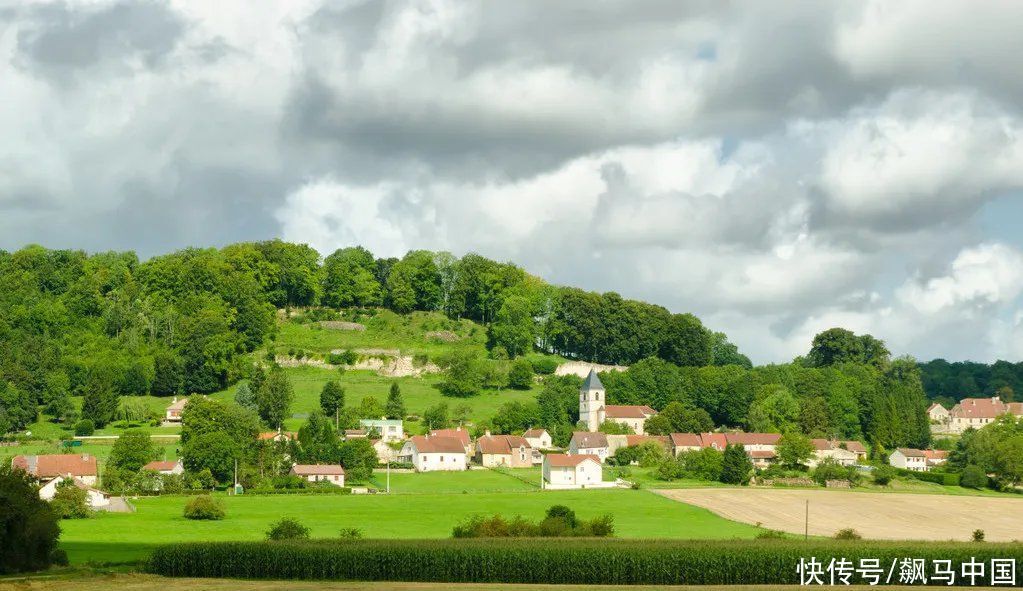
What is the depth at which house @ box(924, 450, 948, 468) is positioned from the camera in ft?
359

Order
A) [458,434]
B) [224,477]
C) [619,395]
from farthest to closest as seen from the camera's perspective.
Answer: [619,395]
[458,434]
[224,477]

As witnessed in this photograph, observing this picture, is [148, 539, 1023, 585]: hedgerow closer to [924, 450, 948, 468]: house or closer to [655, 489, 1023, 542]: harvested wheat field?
[655, 489, 1023, 542]: harvested wheat field

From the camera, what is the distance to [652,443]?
9981 cm

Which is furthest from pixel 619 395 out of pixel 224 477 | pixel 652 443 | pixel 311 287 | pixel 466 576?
pixel 466 576

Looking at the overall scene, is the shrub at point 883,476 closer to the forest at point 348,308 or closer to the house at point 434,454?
the forest at point 348,308

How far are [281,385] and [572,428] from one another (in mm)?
27366

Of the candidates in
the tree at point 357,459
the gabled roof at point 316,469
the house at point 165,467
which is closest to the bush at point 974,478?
the tree at point 357,459

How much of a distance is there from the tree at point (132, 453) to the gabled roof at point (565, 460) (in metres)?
28.5

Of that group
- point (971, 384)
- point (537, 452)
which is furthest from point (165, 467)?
point (971, 384)

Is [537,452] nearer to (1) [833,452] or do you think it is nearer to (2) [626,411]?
(2) [626,411]

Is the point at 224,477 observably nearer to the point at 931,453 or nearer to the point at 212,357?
the point at 212,357

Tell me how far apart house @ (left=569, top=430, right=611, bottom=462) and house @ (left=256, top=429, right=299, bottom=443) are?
24.1 meters

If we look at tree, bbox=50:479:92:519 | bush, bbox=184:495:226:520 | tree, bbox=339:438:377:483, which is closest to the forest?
tree, bbox=339:438:377:483

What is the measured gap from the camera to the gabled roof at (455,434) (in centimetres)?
9588
